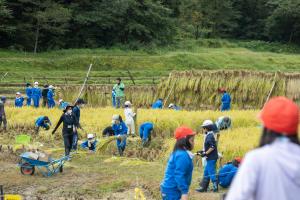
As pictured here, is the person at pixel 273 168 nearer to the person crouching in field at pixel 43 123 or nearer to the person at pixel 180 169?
the person at pixel 180 169

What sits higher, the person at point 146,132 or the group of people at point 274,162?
the group of people at point 274,162

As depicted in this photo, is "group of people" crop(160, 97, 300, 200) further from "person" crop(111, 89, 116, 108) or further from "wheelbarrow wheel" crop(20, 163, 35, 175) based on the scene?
"person" crop(111, 89, 116, 108)

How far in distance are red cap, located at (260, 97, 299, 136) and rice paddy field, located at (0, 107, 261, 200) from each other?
775cm

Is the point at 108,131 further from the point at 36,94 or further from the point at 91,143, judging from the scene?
the point at 36,94

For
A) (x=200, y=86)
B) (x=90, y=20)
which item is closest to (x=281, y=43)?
(x=90, y=20)

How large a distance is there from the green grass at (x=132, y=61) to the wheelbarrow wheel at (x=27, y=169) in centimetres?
2229

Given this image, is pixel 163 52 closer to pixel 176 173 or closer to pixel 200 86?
pixel 200 86

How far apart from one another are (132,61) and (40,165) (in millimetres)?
32771

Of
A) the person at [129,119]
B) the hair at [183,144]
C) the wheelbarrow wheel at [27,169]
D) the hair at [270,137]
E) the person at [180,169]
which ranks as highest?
the hair at [270,137]

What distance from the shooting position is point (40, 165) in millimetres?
13727

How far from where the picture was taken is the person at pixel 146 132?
17359mm

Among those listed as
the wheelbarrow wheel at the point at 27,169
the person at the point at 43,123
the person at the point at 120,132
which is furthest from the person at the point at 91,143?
the wheelbarrow wheel at the point at 27,169

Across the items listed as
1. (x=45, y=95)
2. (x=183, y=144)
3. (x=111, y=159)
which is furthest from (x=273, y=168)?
(x=45, y=95)

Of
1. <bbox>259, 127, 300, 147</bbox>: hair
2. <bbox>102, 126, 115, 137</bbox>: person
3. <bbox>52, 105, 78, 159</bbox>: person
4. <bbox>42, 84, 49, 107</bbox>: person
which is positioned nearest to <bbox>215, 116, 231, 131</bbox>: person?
<bbox>102, 126, 115, 137</bbox>: person
